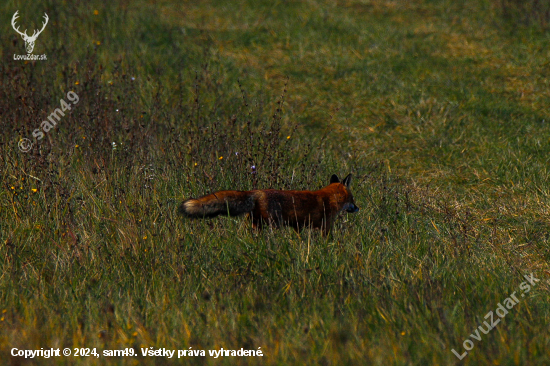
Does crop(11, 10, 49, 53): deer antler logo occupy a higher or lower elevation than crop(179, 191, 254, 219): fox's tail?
higher

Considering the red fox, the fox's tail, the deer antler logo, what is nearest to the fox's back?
the red fox

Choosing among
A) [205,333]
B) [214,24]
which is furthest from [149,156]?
[214,24]

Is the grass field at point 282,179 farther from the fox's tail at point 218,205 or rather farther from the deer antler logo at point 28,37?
the fox's tail at point 218,205

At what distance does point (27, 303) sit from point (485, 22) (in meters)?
12.5

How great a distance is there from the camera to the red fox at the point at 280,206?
4.86 meters

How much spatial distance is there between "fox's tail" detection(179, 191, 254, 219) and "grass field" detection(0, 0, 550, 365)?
315 millimetres

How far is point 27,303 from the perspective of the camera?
421 centimetres

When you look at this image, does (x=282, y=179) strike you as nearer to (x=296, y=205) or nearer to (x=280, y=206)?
(x=296, y=205)

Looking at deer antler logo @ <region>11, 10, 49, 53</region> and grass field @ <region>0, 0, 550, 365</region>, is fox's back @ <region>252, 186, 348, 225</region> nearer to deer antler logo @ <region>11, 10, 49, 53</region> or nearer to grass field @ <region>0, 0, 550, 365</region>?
grass field @ <region>0, 0, 550, 365</region>

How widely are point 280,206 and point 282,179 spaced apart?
1438 millimetres

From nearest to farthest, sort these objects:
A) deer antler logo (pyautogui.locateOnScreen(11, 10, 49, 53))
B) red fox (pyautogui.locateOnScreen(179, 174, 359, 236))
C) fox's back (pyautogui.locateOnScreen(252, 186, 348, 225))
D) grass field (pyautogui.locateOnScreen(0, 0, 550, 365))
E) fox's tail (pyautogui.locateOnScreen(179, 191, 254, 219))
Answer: grass field (pyautogui.locateOnScreen(0, 0, 550, 365)) → fox's tail (pyautogui.locateOnScreen(179, 191, 254, 219)) → red fox (pyautogui.locateOnScreen(179, 174, 359, 236)) → fox's back (pyautogui.locateOnScreen(252, 186, 348, 225)) → deer antler logo (pyautogui.locateOnScreen(11, 10, 49, 53))

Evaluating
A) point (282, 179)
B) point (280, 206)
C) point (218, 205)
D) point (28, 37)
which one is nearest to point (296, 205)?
point (280, 206)

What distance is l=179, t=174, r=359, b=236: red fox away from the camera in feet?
15.9

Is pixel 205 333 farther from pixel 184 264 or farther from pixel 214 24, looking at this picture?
pixel 214 24
